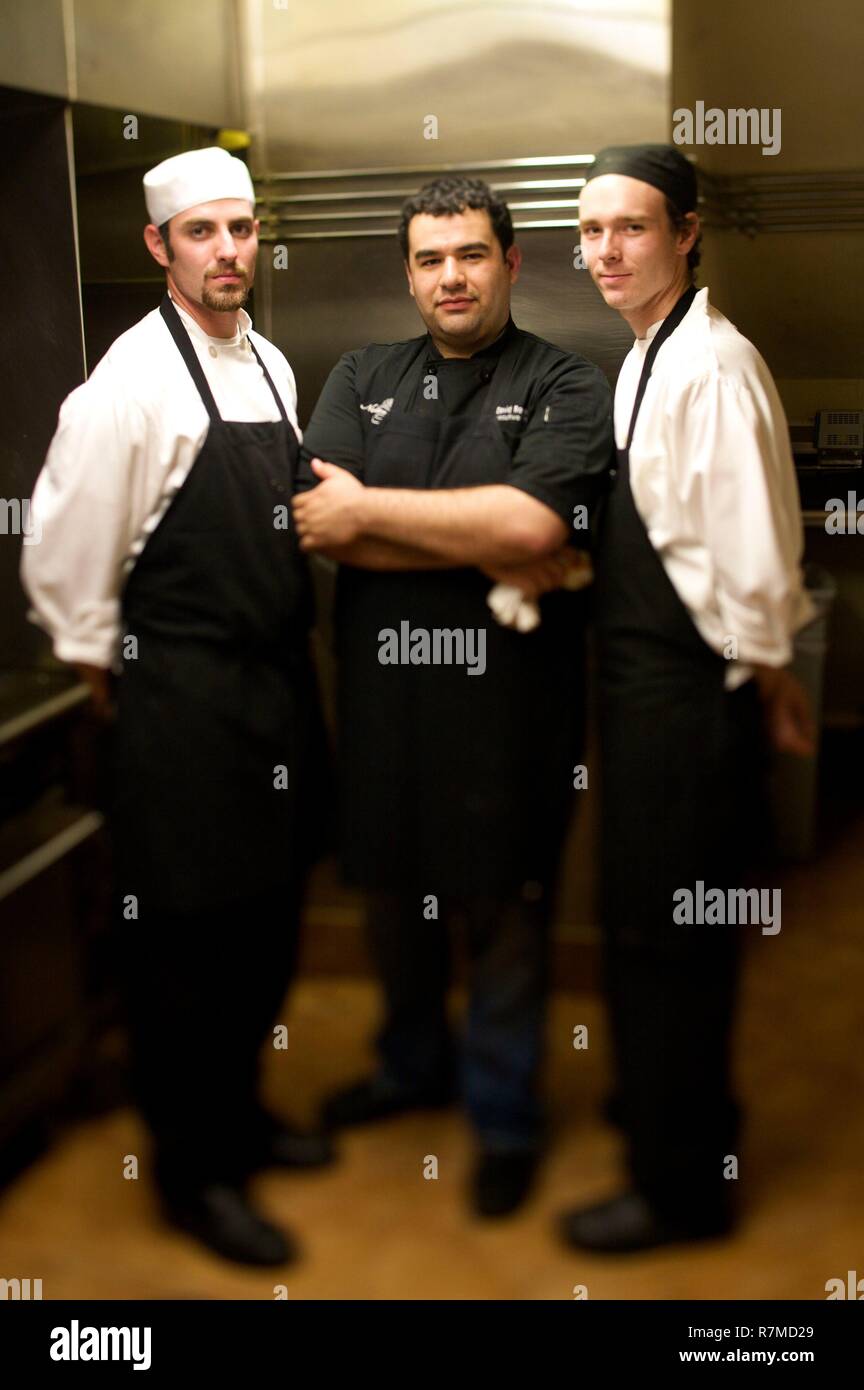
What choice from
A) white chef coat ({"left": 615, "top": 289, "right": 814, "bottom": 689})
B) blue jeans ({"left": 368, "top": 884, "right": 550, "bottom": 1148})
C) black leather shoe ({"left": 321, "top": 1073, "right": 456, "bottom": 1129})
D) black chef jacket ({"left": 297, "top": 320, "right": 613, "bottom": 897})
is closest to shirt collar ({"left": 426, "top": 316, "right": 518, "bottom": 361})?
black chef jacket ({"left": 297, "top": 320, "right": 613, "bottom": 897})

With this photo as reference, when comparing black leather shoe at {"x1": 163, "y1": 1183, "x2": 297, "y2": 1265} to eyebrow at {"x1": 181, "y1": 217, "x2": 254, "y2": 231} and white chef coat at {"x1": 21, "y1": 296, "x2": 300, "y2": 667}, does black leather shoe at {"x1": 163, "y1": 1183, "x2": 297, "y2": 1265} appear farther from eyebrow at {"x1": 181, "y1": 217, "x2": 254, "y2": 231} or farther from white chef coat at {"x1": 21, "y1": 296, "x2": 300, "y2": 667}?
eyebrow at {"x1": 181, "y1": 217, "x2": 254, "y2": 231}

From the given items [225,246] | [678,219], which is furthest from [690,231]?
[225,246]

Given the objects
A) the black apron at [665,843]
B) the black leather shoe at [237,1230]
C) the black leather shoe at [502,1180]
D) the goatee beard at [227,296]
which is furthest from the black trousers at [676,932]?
the goatee beard at [227,296]

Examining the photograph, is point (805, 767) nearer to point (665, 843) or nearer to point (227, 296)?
point (665, 843)

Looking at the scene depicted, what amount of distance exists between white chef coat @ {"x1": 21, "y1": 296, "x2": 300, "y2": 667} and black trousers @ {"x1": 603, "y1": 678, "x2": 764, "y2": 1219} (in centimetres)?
45

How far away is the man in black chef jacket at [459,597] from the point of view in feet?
3.79

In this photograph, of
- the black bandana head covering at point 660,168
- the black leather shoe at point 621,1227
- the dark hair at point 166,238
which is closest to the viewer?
the black bandana head covering at point 660,168

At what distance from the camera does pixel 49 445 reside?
1.28 m

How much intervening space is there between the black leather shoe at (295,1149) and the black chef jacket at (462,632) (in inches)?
11.7

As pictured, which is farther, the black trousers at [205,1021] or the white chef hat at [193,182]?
the black trousers at [205,1021]

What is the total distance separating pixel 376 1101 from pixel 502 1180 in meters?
0.15

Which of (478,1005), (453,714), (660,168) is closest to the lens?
(660,168)

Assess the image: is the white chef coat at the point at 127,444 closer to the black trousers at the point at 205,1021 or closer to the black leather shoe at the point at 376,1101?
the black trousers at the point at 205,1021

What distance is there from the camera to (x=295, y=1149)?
1.37 meters
